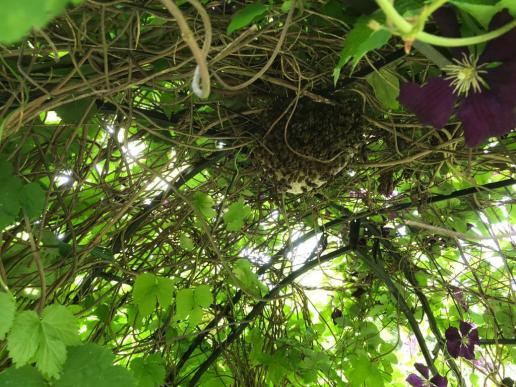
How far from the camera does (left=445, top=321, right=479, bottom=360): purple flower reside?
3.78 ft

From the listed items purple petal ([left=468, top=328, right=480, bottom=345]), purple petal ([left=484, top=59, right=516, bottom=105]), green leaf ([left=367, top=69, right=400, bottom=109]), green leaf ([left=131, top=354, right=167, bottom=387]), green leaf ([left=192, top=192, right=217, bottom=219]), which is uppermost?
green leaf ([left=367, top=69, right=400, bottom=109])

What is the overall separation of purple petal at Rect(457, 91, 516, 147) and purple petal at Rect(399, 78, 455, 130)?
16 millimetres

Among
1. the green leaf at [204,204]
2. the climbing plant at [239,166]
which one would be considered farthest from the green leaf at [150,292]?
the green leaf at [204,204]

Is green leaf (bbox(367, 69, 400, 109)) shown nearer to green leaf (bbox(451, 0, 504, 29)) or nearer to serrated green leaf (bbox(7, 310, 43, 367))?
green leaf (bbox(451, 0, 504, 29))

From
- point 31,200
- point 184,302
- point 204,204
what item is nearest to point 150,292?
point 184,302

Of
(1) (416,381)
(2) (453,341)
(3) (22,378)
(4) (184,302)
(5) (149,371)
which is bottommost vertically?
(3) (22,378)

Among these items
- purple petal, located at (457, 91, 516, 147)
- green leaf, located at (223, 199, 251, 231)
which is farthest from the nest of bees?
purple petal, located at (457, 91, 516, 147)

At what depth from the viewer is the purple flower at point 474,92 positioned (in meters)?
0.45

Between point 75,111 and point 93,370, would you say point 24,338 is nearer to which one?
point 93,370

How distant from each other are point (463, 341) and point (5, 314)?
99cm

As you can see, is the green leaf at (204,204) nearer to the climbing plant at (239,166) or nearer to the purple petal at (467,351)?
the climbing plant at (239,166)

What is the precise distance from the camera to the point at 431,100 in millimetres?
494

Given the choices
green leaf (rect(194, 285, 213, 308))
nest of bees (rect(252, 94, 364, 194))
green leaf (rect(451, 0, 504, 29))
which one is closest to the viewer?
green leaf (rect(451, 0, 504, 29))

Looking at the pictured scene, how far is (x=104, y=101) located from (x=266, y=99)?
26 cm
